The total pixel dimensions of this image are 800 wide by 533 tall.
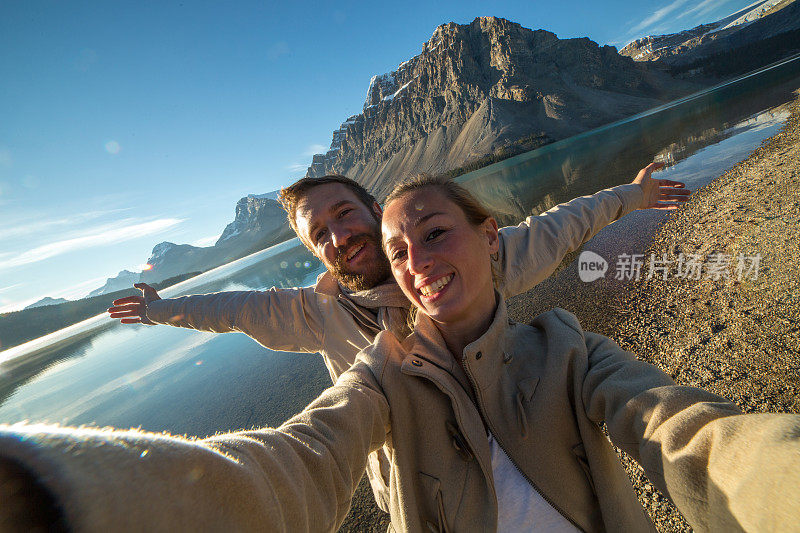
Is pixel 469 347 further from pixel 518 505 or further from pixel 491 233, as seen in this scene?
pixel 491 233

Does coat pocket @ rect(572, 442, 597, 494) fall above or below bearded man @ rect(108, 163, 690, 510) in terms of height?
below

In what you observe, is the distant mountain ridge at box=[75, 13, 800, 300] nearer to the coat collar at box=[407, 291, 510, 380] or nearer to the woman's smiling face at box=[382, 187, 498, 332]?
the woman's smiling face at box=[382, 187, 498, 332]

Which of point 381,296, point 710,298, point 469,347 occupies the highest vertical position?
point 381,296

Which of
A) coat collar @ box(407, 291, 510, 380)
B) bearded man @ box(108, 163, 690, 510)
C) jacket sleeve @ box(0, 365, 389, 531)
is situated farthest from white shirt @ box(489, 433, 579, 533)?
bearded man @ box(108, 163, 690, 510)

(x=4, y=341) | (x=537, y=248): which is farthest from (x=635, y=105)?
(x=4, y=341)

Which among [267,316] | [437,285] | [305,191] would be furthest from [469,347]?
[305,191]

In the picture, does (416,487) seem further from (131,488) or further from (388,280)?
(388,280)
